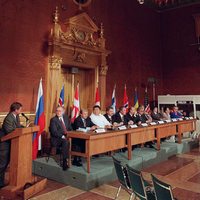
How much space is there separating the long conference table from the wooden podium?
96cm

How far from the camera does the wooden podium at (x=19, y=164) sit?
357 cm

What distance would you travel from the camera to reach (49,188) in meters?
4.11

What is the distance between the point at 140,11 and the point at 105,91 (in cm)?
409

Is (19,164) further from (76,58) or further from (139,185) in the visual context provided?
(76,58)

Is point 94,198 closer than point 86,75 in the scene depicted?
Yes

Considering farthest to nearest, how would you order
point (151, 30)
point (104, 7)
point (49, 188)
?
point (151, 30), point (104, 7), point (49, 188)

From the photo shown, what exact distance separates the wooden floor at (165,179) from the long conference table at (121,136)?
1.50ft

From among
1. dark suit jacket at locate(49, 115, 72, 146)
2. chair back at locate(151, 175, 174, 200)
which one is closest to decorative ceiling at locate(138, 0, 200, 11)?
dark suit jacket at locate(49, 115, 72, 146)

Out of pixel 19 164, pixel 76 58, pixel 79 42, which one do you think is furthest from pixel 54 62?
pixel 19 164

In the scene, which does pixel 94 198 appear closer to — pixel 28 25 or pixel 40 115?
pixel 40 115

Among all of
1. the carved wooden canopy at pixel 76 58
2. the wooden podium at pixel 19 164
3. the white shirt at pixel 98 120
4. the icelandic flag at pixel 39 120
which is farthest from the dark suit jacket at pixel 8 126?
the carved wooden canopy at pixel 76 58

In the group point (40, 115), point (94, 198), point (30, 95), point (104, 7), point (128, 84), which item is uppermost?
point (104, 7)

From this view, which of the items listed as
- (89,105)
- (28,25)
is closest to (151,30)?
(89,105)

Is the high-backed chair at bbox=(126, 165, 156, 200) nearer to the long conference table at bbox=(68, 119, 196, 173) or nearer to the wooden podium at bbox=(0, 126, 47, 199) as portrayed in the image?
the long conference table at bbox=(68, 119, 196, 173)
